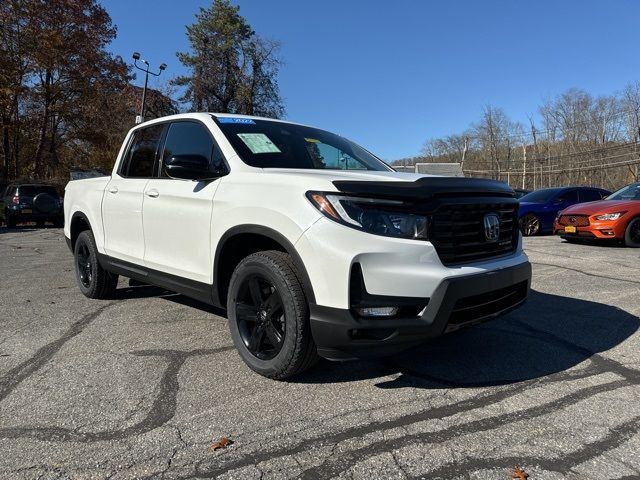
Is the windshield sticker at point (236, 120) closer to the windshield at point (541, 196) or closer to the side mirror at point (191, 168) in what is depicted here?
the side mirror at point (191, 168)

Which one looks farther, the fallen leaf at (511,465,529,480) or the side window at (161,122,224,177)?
the side window at (161,122,224,177)

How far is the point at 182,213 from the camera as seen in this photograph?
13.1ft

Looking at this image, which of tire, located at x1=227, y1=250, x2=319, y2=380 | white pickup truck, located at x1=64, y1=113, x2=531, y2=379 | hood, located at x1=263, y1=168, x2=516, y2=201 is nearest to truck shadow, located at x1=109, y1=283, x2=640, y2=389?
tire, located at x1=227, y1=250, x2=319, y2=380

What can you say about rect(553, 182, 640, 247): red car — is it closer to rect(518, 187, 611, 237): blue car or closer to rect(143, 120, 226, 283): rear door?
rect(518, 187, 611, 237): blue car

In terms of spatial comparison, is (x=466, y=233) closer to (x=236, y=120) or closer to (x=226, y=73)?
(x=236, y=120)

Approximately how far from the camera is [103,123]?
106 ft

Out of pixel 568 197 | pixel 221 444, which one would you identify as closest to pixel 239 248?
pixel 221 444

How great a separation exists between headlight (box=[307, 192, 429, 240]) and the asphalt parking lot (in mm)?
1038

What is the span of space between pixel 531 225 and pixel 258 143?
1205 centimetres

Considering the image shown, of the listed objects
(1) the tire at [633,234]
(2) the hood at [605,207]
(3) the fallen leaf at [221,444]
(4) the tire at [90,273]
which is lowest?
(3) the fallen leaf at [221,444]

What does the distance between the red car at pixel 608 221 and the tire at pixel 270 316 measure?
30.4ft

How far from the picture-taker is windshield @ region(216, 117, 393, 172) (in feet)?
12.6

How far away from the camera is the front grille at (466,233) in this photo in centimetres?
295

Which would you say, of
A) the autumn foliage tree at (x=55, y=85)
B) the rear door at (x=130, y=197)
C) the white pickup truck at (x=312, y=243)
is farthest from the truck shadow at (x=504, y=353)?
the autumn foliage tree at (x=55, y=85)
